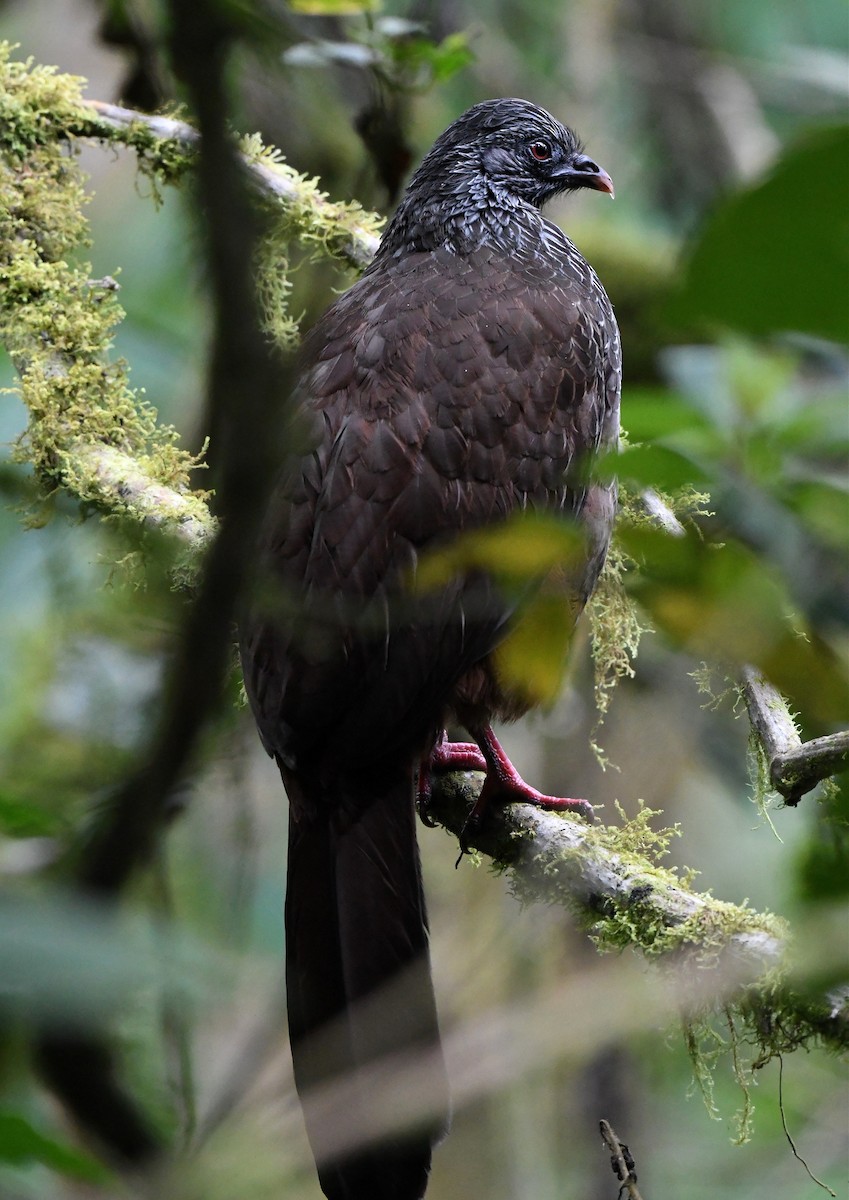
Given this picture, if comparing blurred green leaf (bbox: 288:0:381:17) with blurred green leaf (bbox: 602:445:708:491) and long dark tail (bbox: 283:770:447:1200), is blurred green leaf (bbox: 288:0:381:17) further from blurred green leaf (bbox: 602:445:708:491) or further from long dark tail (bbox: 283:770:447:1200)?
blurred green leaf (bbox: 602:445:708:491)

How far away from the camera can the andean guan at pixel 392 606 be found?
275 centimetres

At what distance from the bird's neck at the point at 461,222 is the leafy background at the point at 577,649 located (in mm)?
276

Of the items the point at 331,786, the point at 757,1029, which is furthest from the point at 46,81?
the point at 757,1029

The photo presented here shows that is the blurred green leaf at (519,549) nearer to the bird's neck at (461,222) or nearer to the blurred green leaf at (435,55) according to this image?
the bird's neck at (461,222)

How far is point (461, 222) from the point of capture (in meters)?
4.05

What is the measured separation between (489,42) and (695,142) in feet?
4.58

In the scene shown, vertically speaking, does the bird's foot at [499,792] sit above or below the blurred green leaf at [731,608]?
below

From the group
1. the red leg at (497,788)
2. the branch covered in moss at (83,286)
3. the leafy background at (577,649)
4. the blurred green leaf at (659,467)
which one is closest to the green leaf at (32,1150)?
the leafy background at (577,649)

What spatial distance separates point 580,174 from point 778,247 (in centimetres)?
403

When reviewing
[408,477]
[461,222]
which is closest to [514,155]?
[461,222]

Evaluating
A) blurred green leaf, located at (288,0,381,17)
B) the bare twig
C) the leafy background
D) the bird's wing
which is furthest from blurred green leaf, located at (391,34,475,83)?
the bare twig

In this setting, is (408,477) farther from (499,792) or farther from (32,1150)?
(32,1150)

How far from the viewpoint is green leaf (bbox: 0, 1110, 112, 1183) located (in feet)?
3.18

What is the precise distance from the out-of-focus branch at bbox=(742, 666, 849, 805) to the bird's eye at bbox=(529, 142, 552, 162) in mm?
2371
